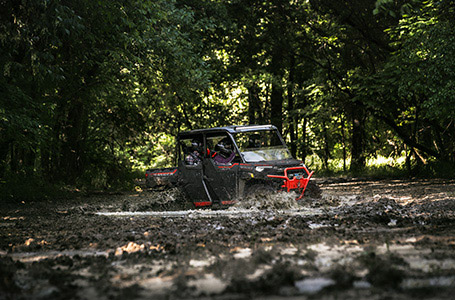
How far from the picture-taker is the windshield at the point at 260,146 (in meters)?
12.8

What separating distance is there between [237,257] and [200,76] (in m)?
15.1

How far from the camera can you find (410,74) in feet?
59.4

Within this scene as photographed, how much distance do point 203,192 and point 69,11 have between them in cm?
518

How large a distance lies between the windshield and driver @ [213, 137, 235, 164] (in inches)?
10.3

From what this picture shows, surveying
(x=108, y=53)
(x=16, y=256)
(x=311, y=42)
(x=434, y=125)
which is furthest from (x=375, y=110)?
(x=16, y=256)

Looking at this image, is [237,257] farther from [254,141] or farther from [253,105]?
[253,105]

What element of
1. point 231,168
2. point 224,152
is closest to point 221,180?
point 231,168

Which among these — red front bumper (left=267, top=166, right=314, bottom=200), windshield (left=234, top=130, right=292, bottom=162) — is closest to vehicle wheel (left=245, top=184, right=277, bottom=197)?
red front bumper (left=267, top=166, right=314, bottom=200)

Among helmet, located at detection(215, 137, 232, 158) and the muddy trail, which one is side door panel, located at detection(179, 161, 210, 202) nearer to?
helmet, located at detection(215, 137, 232, 158)

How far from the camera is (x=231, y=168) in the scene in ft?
40.7

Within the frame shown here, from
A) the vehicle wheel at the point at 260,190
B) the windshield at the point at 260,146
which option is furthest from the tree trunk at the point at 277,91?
the vehicle wheel at the point at 260,190

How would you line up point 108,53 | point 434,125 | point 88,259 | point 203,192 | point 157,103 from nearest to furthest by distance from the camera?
point 88,259
point 203,192
point 108,53
point 434,125
point 157,103

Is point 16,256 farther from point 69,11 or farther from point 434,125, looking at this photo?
point 434,125

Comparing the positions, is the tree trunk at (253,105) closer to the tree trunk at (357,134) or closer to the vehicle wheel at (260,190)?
the tree trunk at (357,134)
